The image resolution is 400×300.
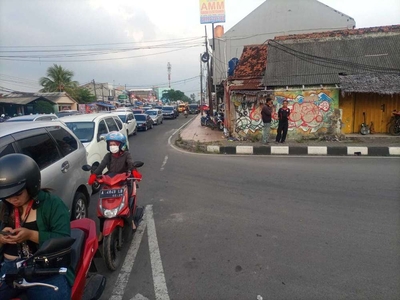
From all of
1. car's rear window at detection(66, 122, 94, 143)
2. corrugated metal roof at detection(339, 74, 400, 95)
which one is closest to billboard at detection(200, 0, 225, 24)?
corrugated metal roof at detection(339, 74, 400, 95)

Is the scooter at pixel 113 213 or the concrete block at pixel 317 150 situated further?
the concrete block at pixel 317 150

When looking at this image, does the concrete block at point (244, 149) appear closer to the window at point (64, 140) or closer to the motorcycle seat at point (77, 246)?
the window at point (64, 140)

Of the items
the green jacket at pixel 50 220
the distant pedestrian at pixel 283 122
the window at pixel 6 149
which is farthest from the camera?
the distant pedestrian at pixel 283 122

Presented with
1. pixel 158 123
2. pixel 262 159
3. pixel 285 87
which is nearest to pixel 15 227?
pixel 262 159

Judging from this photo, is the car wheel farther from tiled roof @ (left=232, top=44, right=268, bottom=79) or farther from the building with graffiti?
tiled roof @ (left=232, top=44, right=268, bottom=79)

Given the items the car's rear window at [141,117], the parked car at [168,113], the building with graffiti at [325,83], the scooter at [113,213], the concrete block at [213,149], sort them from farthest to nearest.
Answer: the parked car at [168,113] < the car's rear window at [141,117] < the building with graffiti at [325,83] < the concrete block at [213,149] < the scooter at [113,213]

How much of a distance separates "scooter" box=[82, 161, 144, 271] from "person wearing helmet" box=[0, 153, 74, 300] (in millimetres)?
1157

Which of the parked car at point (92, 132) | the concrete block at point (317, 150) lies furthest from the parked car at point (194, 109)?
the parked car at point (92, 132)

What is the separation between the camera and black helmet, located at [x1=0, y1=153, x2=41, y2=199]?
1731 millimetres

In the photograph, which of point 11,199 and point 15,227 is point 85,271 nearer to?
point 15,227

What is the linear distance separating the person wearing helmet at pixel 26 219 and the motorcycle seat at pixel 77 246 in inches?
5.2

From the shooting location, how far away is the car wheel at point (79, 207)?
13.4 ft

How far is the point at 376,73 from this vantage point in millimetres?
12234

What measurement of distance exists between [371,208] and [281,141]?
7.13m
